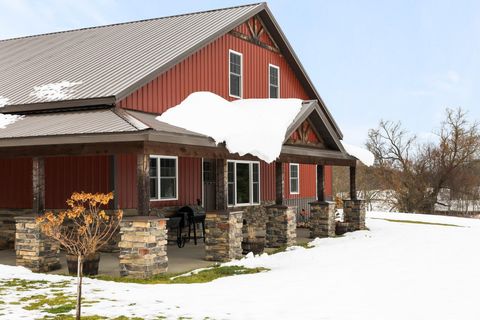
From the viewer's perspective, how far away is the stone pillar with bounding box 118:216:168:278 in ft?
38.9

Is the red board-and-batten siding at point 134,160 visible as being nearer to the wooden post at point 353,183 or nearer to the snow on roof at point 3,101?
the snow on roof at point 3,101

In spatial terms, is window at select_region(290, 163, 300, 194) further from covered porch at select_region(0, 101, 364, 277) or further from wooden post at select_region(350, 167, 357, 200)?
covered porch at select_region(0, 101, 364, 277)

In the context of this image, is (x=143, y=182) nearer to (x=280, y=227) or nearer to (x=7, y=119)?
(x=7, y=119)

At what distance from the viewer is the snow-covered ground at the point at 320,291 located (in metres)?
8.66

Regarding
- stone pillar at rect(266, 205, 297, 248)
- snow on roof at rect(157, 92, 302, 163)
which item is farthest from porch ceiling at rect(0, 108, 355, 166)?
stone pillar at rect(266, 205, 297, 248)

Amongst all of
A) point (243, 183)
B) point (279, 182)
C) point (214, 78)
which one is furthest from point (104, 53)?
point (243, 183)

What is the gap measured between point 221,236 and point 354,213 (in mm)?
10099

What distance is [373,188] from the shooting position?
54.2m

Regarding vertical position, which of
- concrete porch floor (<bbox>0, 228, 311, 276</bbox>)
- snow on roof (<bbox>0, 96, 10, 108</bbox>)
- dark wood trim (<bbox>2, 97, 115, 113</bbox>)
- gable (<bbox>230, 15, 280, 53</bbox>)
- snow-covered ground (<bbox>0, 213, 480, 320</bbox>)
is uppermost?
gable (<bbox>230, 15, 280, 53</bbox>)

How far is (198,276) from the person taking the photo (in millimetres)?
12047

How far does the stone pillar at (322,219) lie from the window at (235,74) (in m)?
4.78

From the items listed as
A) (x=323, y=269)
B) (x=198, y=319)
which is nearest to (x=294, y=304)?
(x=198, y=319)

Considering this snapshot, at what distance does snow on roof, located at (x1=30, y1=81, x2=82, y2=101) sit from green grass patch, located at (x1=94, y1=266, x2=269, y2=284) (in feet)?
17.7

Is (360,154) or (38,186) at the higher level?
(360,154)
